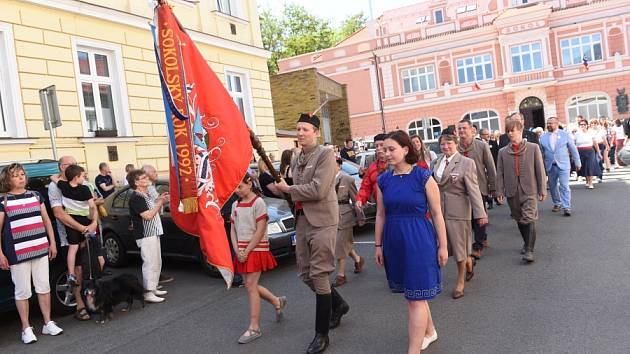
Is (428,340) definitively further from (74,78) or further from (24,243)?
(74,78)

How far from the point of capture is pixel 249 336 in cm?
487

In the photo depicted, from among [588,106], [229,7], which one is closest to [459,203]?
[229,7]

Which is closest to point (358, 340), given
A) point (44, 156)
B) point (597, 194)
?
point (44, 156)

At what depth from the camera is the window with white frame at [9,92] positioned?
1017 cm

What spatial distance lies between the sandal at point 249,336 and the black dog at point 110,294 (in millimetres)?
2098

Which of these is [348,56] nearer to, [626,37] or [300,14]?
[300,14]

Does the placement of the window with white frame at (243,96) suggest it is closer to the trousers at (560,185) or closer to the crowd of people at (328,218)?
the trousers at (560,185)

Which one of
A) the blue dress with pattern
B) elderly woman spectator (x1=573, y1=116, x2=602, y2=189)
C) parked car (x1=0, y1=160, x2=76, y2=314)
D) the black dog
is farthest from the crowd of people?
elderly woman spectator (x1=573, y1=116, x2=602, y2=189)

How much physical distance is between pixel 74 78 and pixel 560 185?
1050 centimetres

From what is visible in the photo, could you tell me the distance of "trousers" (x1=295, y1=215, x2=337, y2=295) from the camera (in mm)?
4344

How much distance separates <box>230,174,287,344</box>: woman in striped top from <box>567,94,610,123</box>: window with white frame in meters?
35.9

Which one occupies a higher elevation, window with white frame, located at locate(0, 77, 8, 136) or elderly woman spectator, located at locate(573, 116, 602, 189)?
window with white frame, located at locate(0, 77, 8, 136)

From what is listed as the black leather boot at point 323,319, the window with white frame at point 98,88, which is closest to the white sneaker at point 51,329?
the black leather boot at point 323,319

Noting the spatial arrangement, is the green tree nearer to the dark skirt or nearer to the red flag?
the dark skirt
